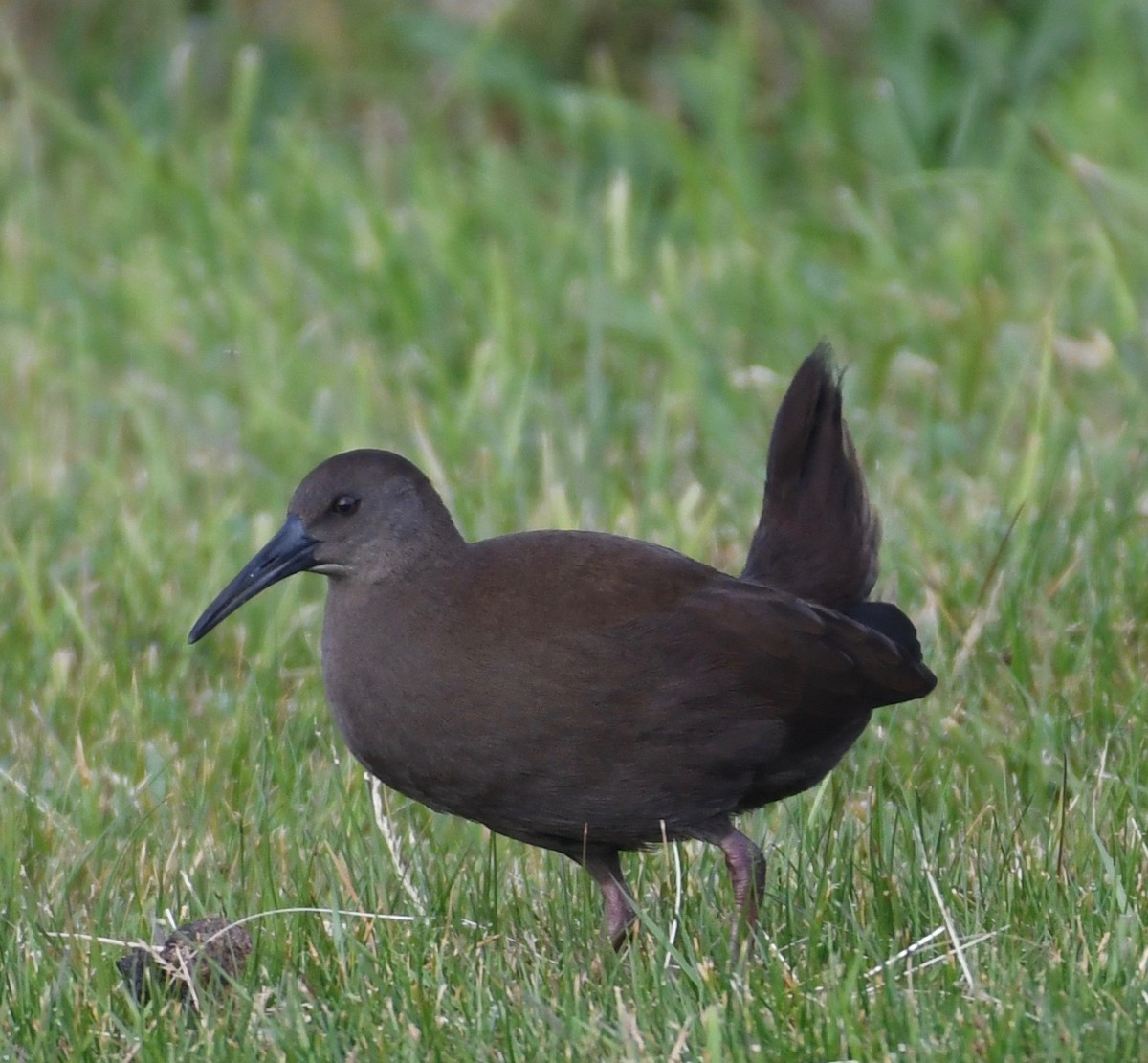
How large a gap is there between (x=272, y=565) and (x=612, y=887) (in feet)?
2.67

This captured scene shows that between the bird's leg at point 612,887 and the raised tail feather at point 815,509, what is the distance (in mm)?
624

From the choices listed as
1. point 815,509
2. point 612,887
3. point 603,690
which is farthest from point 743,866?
point 815,509

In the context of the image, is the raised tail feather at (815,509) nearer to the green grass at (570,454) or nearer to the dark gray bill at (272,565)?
the green grass at (570,454)

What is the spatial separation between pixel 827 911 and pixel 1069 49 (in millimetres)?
5578

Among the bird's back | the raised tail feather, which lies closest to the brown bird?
the bird's back

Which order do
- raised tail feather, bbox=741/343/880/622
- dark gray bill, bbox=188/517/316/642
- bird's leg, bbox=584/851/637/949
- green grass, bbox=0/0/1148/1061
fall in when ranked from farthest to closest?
raised tail feather, bbox=741/343/880/622 → dark gray bill, bbox=188/517/316/642 → bird's leg, bbox=584/851/637/949 → green grass, bbox=0/0/1148/1061

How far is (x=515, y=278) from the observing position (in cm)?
677

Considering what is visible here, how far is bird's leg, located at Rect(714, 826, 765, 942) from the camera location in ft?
11.1

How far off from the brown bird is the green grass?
17 cm

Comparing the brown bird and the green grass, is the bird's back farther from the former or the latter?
the green grass

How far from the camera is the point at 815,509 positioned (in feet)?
12.8

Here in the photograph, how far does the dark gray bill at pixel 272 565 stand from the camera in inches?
145

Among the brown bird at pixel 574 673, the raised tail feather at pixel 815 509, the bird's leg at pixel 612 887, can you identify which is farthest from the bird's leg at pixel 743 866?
the raised tail feather at pixel 815 509

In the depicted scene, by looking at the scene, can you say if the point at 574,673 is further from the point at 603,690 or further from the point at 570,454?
the point at 570,454
